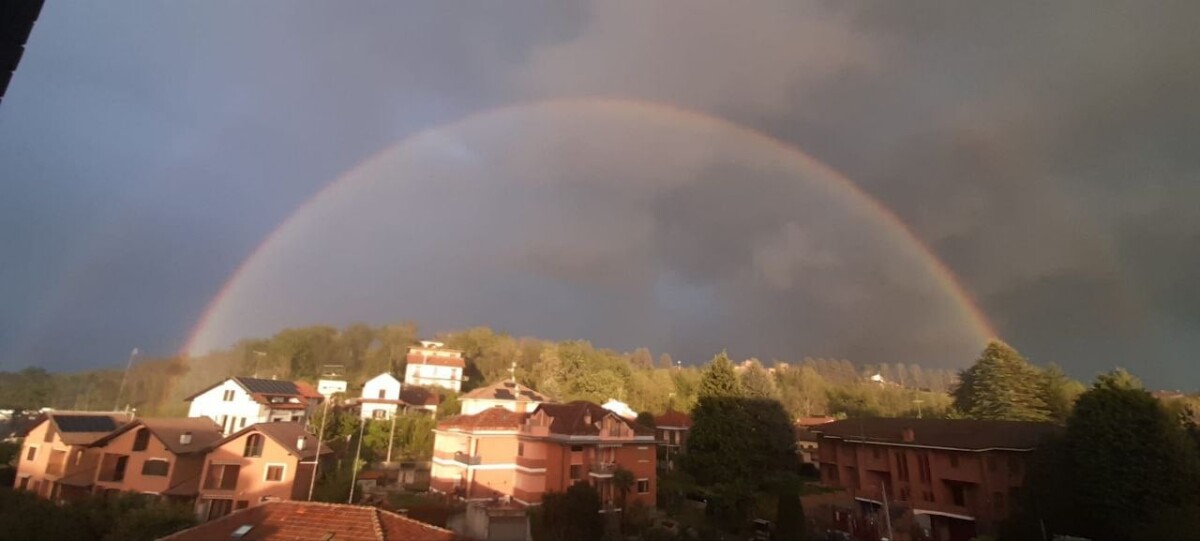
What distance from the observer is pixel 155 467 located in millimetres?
34469

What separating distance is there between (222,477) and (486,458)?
623 inches

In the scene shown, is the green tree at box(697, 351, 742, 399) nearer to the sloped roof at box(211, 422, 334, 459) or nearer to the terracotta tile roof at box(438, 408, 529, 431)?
the terracotta tile roof at box(438, 408, 529, 431)

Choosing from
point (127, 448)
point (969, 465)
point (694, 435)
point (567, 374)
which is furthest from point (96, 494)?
point (969, 465)

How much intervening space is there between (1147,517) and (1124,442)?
320 centimetres

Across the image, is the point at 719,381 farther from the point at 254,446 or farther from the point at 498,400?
the point at 254,446

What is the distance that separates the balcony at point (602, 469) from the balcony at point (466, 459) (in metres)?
7.81

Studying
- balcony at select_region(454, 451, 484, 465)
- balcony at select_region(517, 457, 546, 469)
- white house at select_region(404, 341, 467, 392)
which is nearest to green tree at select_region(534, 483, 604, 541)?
balcony at select_region(517, 457, 546, 469)

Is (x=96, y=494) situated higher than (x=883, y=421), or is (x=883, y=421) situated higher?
(x=883, y=421)

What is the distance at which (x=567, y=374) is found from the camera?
73125 mm

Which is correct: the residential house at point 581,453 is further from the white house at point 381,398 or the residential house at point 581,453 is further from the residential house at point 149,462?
the white house at point 381,398

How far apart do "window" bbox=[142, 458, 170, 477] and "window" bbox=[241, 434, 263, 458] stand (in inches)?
218

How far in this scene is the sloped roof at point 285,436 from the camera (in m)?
33.9

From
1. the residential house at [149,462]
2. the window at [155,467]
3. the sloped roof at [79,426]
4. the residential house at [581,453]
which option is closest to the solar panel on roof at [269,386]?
the sloped roof at [79,426]

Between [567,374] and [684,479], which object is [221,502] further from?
[567,374]
